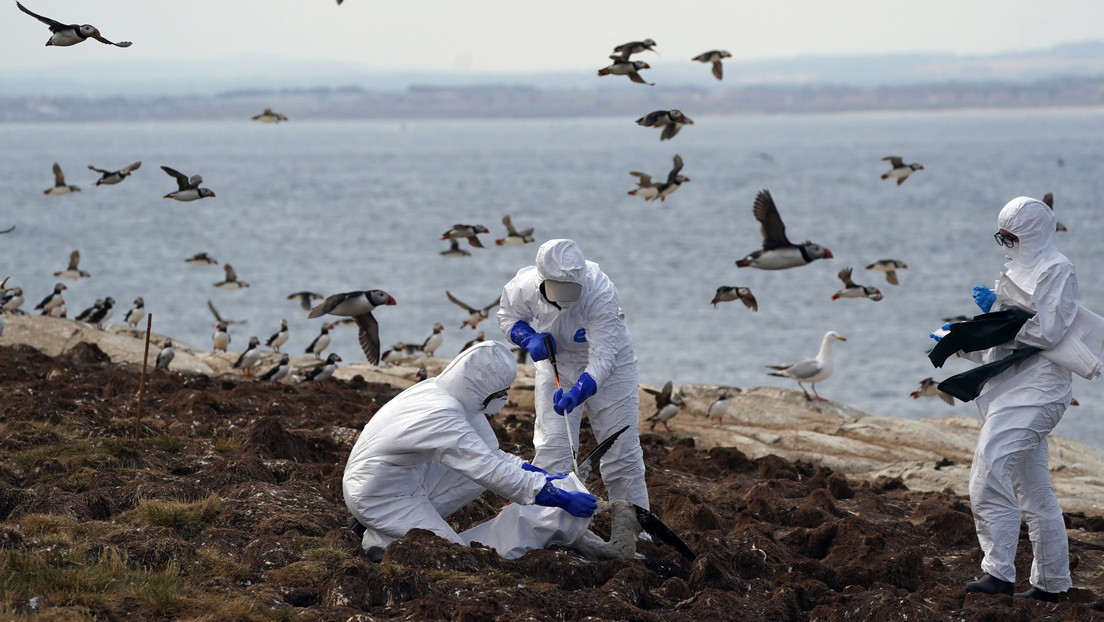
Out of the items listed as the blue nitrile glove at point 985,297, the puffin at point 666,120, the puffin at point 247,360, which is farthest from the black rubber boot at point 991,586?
the puffin at point 247,360

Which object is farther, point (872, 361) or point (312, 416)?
point (872, 361)

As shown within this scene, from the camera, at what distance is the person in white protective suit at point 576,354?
30.6ft

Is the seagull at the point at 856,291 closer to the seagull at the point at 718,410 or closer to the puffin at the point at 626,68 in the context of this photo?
the seagull at the point at 718,410

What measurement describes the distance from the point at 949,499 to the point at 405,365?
937cm

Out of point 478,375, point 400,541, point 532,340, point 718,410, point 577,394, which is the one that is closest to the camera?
point 400,541

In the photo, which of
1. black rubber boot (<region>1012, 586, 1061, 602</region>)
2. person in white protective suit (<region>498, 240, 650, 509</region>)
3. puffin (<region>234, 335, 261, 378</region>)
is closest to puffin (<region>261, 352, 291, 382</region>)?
puffin (<region>234, 335, 261, 378</region>)

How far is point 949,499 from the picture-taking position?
12.8m

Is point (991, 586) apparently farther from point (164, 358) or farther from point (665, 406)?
point (164, 358)

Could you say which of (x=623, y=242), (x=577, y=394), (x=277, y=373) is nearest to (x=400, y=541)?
(x=577, y=394)

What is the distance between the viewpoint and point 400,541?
26.4 feet

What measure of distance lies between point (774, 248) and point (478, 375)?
632 centimetres

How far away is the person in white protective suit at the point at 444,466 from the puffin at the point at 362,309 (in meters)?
2.79

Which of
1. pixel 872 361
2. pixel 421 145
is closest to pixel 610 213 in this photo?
pixel 872 361

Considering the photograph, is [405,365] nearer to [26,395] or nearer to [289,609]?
[26,395]
